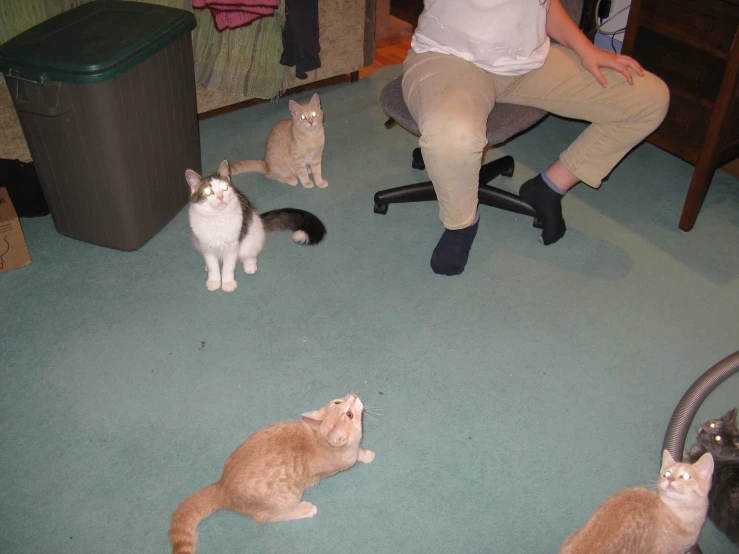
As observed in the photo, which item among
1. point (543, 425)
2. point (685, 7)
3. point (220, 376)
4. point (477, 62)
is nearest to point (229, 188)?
point (220, 376)

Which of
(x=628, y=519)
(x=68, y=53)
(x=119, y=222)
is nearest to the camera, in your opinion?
(x=628, y=519)

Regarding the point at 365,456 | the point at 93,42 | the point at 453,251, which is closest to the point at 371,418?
the point at 365,456

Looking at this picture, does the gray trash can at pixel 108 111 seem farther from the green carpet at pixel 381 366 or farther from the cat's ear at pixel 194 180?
the cat's ear at pixel 194 180

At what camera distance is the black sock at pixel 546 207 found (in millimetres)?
2109

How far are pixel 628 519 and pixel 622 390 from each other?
551mm

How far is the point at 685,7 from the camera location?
204 cm

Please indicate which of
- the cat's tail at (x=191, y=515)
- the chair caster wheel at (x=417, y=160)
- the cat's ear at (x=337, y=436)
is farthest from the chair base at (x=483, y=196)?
the cat's tail at (x=191, y=515)

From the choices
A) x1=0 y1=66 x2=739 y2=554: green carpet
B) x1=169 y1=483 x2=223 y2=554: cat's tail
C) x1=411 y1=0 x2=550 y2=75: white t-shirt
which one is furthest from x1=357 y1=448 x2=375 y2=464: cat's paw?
x1=411 y1=0 x2=550 y2=75: white t-shirt

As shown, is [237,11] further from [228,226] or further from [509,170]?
[509,170]

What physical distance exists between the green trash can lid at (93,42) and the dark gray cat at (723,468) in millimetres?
1879

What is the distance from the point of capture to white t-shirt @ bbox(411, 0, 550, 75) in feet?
5.74

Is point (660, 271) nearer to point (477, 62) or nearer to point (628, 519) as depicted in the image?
point (477, 62)

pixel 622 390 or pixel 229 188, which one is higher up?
pixel 229 188

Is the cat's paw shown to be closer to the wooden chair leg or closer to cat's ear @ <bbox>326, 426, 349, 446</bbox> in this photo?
cat's ear @ <bbox>326, 426, 349, 446</bbox>
